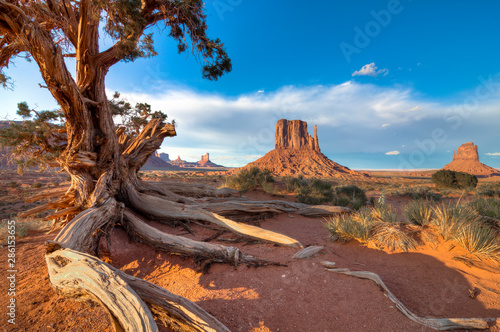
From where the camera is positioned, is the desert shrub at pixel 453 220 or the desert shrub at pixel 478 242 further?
the desert shrub at pixel 453 220

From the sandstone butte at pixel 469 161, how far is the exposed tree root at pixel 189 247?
11893 cm

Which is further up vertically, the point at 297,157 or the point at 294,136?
the point at 294,136

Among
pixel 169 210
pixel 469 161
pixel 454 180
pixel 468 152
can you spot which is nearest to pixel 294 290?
pixel 169 210

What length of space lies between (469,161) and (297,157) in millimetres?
82699

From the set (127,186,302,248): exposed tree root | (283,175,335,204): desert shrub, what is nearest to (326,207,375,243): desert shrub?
(127,186,302,248): exposed tree root

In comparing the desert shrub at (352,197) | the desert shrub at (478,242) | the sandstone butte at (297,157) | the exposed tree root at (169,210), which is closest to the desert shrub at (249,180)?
the desert shrub at (352,197)

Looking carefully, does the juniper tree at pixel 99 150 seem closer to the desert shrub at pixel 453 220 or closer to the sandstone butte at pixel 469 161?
the desert shrub at pixel 453 220

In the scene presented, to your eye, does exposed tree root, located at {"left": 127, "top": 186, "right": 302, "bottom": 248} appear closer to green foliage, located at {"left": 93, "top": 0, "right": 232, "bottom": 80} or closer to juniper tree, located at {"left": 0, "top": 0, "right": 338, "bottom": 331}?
juniper tree, located at {"left": 0, "top": 0, "right": 338, "bottom": 331}

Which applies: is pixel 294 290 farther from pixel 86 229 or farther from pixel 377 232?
pixel 86 229

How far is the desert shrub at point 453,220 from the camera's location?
466 centimetres

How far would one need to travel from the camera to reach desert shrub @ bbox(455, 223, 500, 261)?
4070mm

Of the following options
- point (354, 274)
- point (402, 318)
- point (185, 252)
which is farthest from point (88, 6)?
point (402, 318)

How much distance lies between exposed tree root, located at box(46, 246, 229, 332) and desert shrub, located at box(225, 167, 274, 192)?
11.7 m

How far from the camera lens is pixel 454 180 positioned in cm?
2347
